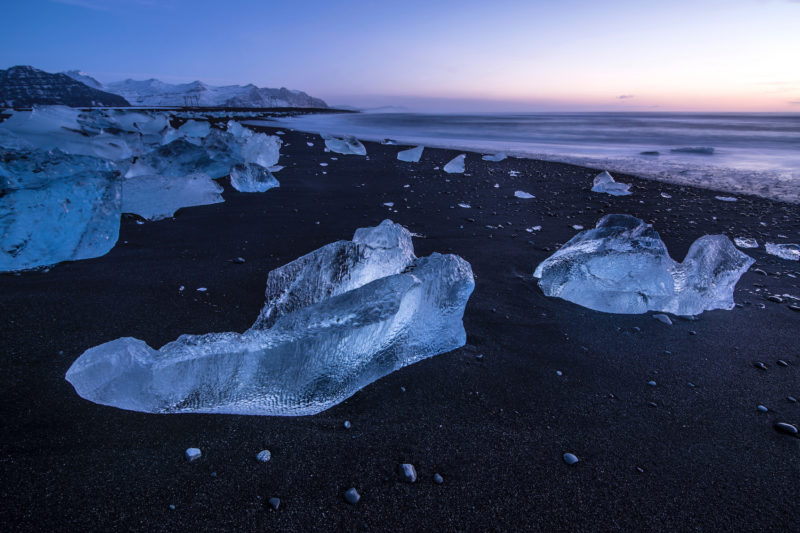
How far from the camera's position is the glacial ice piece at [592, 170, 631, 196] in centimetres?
542

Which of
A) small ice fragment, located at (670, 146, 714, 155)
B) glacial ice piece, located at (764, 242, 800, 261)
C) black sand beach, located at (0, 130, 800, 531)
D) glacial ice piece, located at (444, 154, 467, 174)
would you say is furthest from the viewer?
small ice fragment, located at (670, 146, 714, 155)

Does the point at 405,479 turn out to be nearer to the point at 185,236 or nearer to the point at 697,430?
the point at 697,430

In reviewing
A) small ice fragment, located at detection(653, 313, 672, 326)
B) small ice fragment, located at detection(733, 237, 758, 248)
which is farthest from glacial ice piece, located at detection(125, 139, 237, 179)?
small ice fragment, located at detection(733, 237, 758, 248)

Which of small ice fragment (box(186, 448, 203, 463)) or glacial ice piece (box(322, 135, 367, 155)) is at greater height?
glacial ice piece (box(322, 135, 367, 155))

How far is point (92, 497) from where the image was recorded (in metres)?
1.02

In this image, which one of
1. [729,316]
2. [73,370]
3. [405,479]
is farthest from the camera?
[729,316]

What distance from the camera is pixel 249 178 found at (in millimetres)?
4508

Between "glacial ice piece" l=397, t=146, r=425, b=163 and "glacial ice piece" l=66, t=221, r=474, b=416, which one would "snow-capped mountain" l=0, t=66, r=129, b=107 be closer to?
"glacial ice piece" l=397, t=146, r=425, b=163

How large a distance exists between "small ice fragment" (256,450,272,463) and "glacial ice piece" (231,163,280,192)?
3821 mm

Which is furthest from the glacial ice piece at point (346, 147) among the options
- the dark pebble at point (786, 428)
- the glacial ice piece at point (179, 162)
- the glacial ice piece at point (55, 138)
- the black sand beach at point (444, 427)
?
the dark pebble at point (786, 428)

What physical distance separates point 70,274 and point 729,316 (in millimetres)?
3699

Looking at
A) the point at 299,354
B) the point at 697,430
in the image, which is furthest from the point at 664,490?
the point at 299,354

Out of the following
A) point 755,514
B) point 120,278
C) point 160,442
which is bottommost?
point 755,514

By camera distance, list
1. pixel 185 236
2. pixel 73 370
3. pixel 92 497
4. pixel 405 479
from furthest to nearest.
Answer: pixel 185 236 → pixel 73 370 → pixel 405 479 → pixel 92 497
